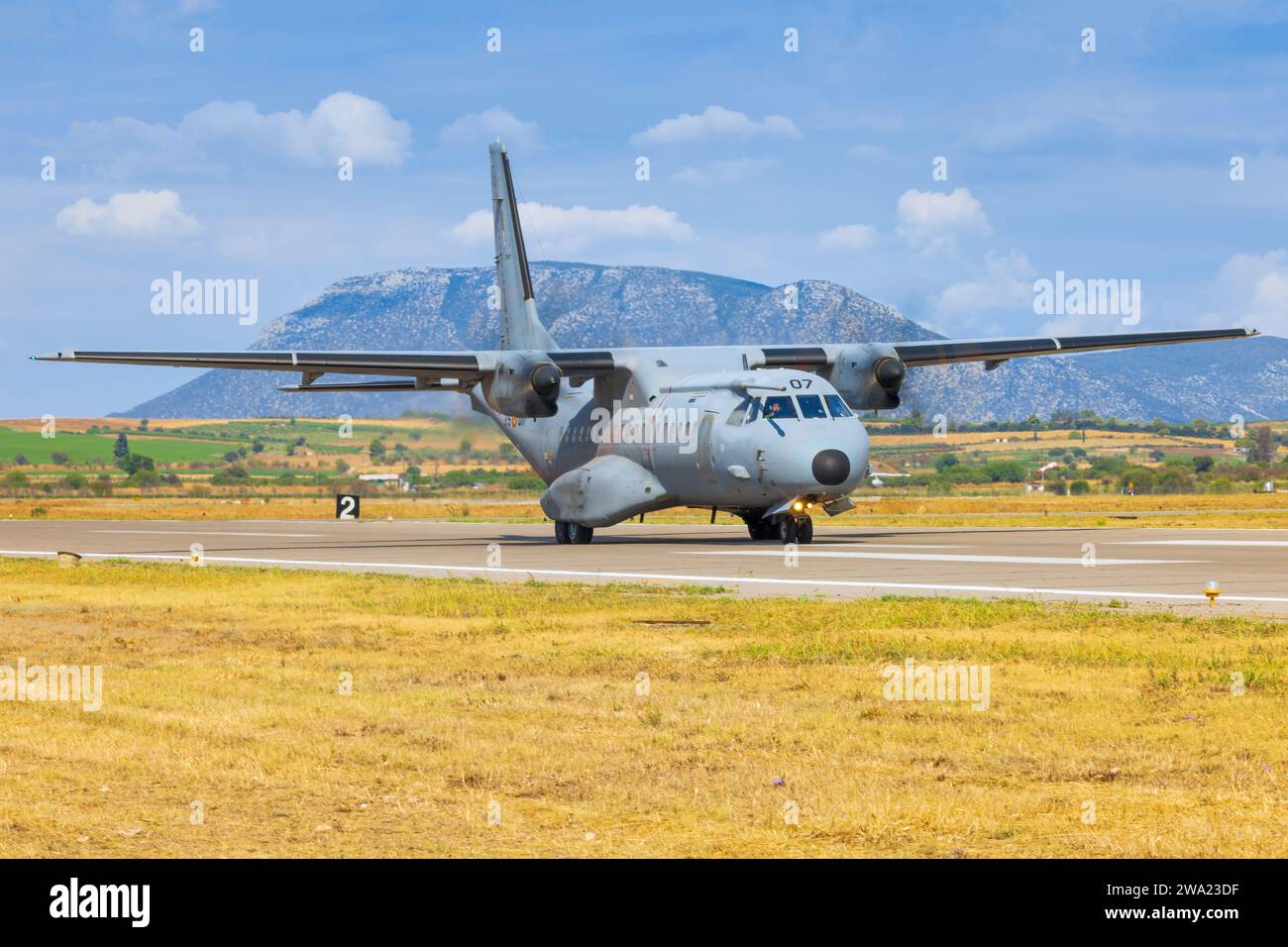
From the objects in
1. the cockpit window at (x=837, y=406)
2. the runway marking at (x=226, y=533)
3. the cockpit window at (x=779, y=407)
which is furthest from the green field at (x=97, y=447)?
the cockpit window at (x=837, y=406)

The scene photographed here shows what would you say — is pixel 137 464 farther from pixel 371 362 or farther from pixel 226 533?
pixel 371 362

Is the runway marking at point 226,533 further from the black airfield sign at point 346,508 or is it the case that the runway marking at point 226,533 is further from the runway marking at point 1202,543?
the runway marking at point 1202,543

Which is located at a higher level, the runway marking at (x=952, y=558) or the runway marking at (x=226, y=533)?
the runway marking at (x=952, y=558)

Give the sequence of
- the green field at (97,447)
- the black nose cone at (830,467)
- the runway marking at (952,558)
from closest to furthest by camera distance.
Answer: the runway marking at (952,558), the black nose cone at (830,467), the green field at (97,447)

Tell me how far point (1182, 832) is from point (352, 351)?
95.7 feet

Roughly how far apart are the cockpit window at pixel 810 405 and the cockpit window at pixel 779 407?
0.21 meters

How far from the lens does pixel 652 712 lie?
12.0 meters

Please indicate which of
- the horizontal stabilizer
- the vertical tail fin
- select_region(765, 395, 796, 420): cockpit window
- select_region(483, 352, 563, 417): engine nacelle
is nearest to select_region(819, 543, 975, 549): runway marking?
select_region(765, 395, 796, 420): cockpit window

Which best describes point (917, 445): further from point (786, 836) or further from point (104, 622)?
point (786, 836)

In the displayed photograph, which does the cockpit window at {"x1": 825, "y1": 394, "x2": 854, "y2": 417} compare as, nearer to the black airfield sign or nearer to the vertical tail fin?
the vertical tail fin

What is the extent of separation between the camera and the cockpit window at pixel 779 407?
104 feet

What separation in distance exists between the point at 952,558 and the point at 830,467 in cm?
313

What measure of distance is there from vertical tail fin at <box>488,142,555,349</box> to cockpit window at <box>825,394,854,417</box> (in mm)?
11449
